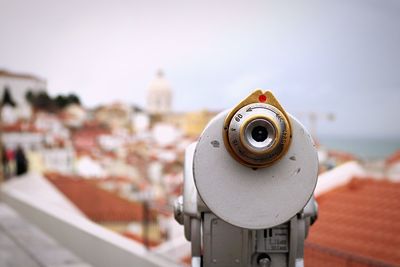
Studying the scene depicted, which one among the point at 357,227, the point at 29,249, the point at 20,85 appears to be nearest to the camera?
the point at 357,227

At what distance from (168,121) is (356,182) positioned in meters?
9.02

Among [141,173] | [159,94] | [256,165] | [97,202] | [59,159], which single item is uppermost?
[256,165]

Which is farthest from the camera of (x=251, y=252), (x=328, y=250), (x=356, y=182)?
(x=356, y=182)

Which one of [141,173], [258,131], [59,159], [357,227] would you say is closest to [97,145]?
[59,159]

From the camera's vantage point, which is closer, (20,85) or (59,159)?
(20,85)

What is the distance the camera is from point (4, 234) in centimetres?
368

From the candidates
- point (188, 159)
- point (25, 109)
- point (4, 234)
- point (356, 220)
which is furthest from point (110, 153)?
point (188, 159)

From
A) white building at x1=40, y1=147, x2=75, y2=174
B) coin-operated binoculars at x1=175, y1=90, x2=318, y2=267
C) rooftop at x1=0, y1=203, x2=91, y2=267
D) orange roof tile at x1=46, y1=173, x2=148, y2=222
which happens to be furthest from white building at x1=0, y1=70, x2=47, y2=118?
coin-operated binoculars at x1=175, y1=90, x2=318, y2=267

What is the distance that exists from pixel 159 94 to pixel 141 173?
5234 millimetres

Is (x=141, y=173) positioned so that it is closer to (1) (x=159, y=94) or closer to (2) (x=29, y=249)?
(1) (x=159, y=94)

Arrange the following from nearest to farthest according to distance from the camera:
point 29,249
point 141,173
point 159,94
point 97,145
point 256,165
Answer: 1. point 256,165
2. point 29,249
3. point 97,145
4. point 141,173
5. point 159,94

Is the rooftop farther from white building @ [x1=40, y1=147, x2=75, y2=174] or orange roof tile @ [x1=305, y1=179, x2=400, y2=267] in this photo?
white building @ [x1=40, y1=147, x2=75, y2=174]

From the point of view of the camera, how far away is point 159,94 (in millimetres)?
22391

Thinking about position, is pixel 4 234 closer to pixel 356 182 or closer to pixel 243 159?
pixel 356 182
